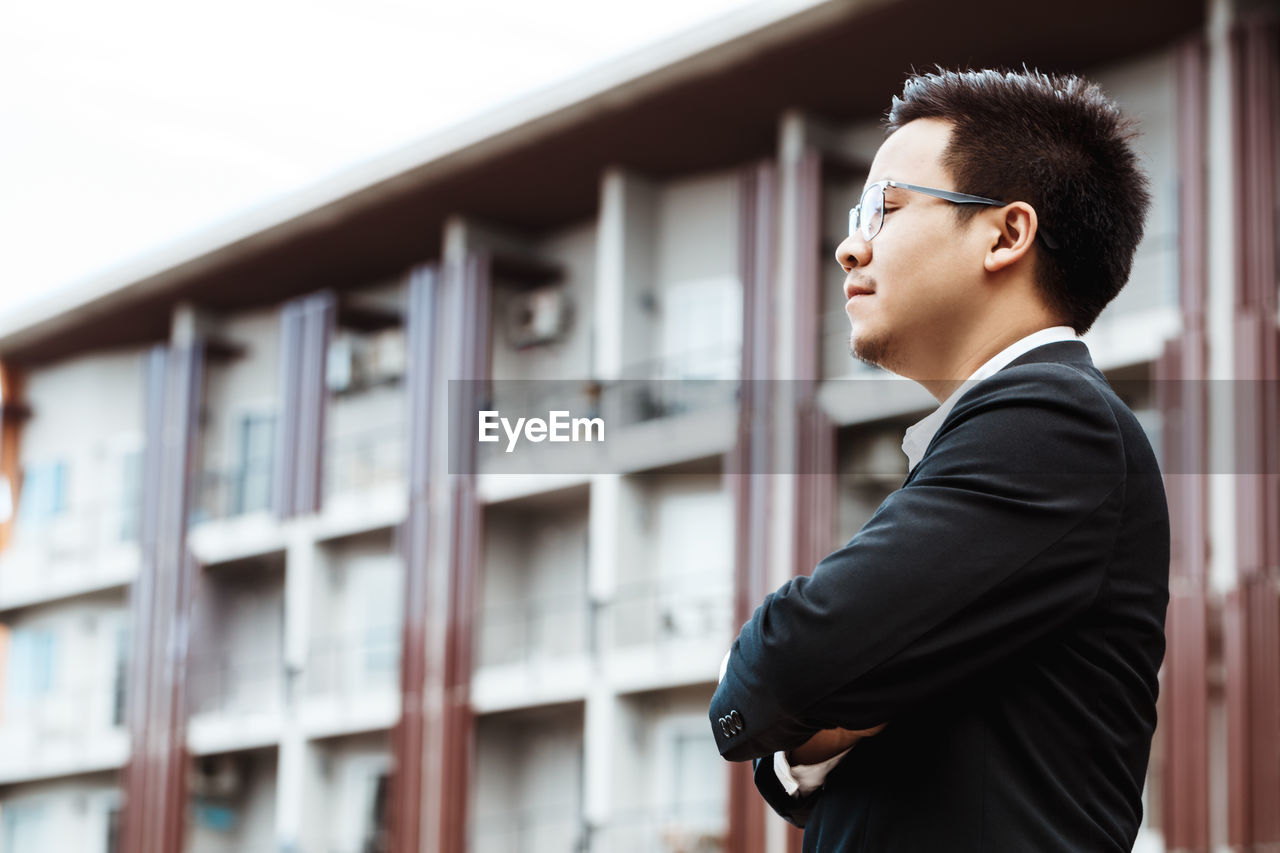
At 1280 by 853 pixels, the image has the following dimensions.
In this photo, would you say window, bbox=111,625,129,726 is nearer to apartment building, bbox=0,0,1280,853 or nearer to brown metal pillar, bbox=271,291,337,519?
apartment building, bbox=0,0,1280,853

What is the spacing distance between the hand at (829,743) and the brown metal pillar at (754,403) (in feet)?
46.3

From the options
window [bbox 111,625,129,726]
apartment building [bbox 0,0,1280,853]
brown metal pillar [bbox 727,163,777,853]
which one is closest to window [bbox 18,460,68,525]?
apartment building [bbox 0,0,1280,853]

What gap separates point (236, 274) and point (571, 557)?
584cm

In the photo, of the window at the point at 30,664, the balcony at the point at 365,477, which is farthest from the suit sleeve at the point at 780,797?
the window at the point at 30,664

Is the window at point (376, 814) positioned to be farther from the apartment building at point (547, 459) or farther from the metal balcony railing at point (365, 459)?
the metal balcony railing at point (365, 459)

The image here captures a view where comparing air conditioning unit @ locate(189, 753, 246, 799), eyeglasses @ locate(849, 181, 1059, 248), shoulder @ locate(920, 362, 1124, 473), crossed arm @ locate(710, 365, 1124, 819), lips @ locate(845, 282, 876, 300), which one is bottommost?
air conditioning unit @ locate(189, 753, 246, 799)

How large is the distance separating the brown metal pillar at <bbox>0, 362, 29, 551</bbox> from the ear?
24.8m

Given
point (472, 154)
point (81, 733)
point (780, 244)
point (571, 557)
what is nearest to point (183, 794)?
point (81, 733)

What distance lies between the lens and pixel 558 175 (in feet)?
60.3

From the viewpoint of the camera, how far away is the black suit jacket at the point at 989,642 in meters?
1.50

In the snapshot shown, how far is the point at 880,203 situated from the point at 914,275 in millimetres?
94

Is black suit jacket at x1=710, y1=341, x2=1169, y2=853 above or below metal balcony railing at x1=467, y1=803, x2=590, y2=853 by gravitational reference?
above

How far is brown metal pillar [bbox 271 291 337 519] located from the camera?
20719 millimetres

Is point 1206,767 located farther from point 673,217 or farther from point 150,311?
point 150,311
